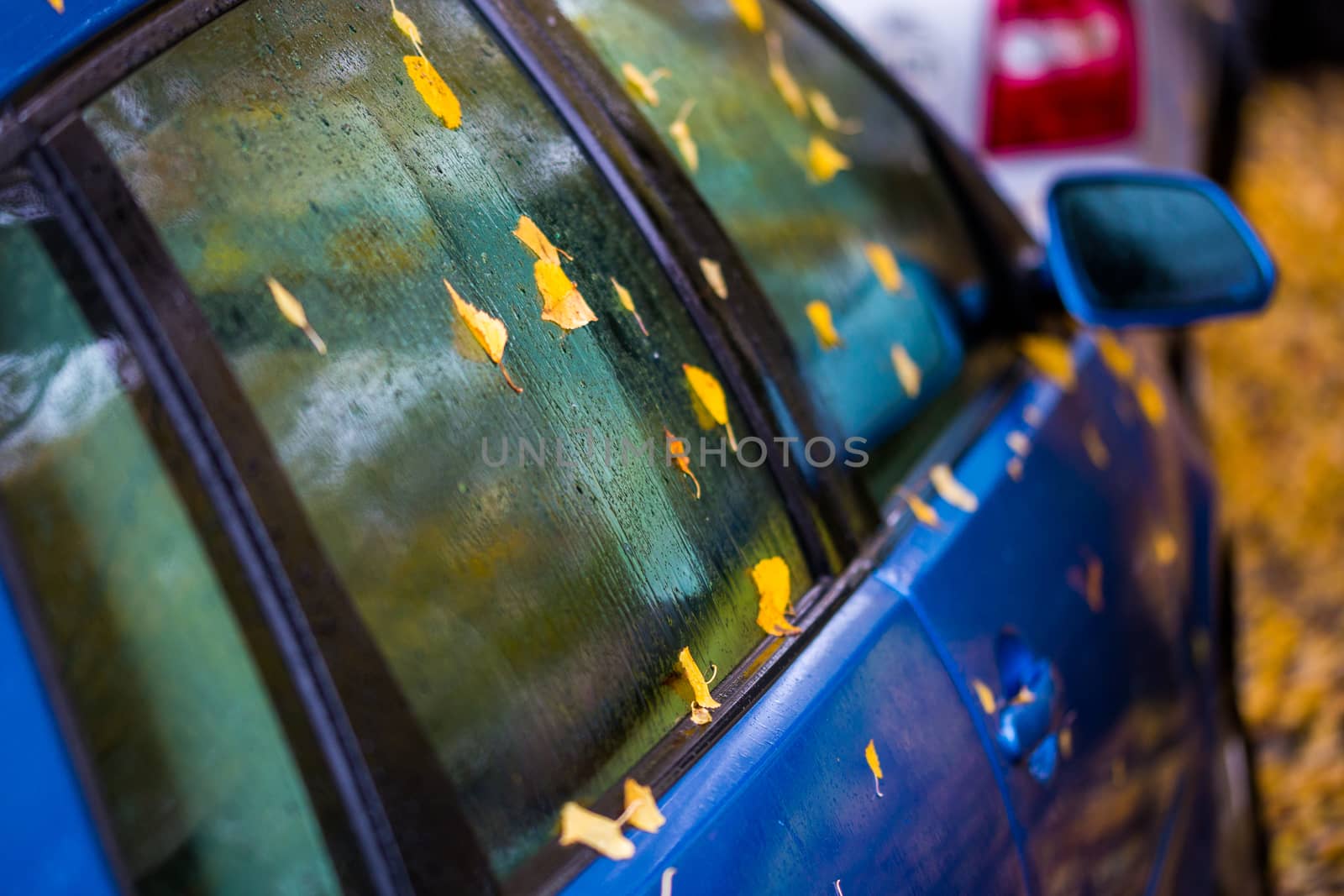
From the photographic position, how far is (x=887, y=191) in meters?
2.01

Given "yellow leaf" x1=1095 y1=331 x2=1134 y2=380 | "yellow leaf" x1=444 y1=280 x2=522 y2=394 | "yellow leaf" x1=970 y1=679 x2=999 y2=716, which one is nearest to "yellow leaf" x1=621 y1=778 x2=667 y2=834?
"yellow leaf" x1=444 y1=280 x2=522 y2=394

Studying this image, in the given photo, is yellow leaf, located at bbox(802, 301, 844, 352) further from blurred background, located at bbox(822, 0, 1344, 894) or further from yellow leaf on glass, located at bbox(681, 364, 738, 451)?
blurred background, located at bbox(822, 0, 1344, 894)

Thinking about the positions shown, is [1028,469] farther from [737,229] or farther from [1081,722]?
[737,229]

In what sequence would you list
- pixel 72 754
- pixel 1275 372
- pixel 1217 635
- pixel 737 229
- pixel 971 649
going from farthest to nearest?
pixel 1275 372, pixel 1217 635, pixel 737 229, pixel 971 649, pixel 72 754

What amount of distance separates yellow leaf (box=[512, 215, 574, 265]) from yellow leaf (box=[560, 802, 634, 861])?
1.73 feet

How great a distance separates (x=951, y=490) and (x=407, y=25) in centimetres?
91

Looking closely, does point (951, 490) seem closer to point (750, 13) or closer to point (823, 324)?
point (823, 324)

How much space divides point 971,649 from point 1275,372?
3.36 meters

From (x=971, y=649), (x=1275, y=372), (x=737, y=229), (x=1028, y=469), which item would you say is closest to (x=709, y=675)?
(x=971, y=649)

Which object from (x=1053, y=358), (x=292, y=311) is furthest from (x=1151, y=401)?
(x=292, y=311)

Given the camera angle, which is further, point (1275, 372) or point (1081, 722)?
point (1275, 372)

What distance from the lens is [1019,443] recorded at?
1.78m

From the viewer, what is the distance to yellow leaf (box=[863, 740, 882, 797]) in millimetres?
1184

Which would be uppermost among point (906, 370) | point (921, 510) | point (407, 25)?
point (407, 25)
